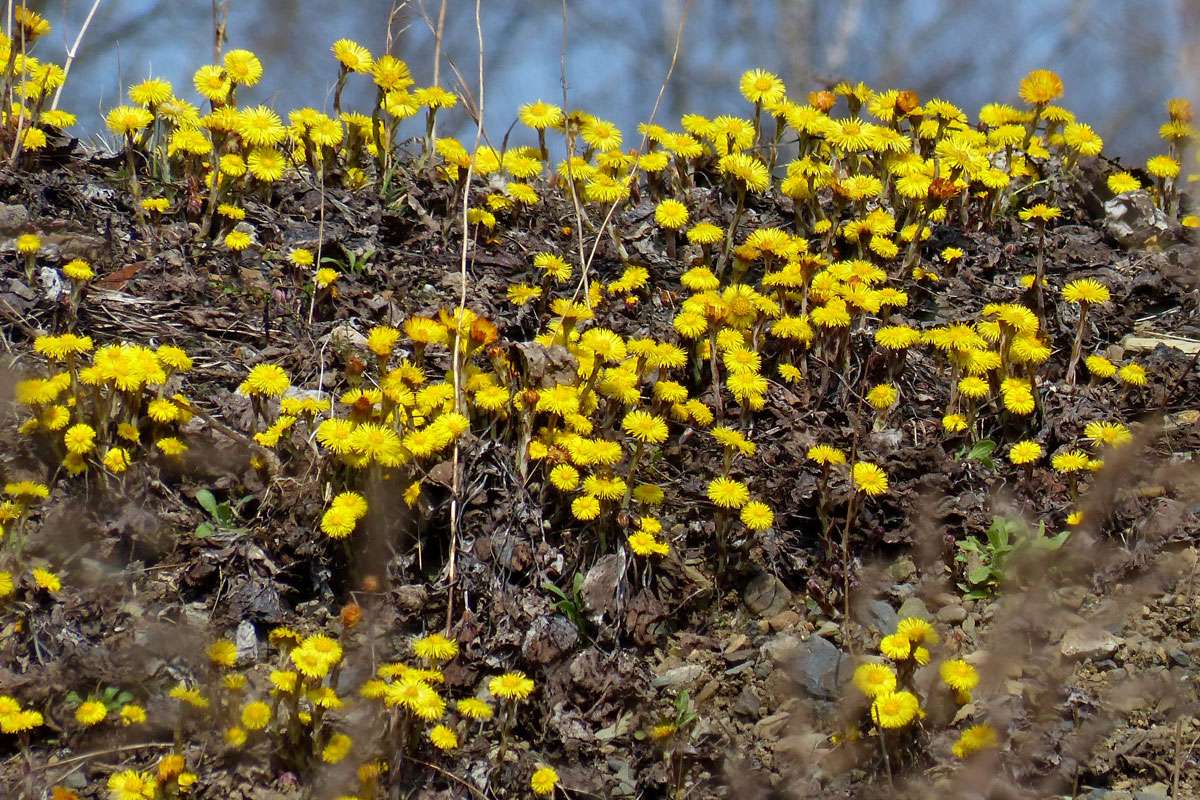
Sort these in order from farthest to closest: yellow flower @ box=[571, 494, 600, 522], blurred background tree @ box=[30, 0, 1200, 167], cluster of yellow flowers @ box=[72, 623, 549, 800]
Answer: blurred background tree @ box=[30, 0, 1200, 167] → yellow flower @ box=[571, 494, 600, 522] → cluster of yellow flowers @ box=[72, 623, 549, 800]

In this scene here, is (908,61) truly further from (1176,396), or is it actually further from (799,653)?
(799,653)

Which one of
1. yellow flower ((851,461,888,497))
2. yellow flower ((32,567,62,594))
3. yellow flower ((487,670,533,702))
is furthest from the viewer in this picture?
yellow flower ((851,461,888,497))

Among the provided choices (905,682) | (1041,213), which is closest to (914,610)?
(905,682)

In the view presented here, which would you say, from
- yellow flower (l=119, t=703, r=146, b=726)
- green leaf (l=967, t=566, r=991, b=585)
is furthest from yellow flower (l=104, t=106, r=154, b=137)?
green leaf (l=967, t=566, r=991, b=585)

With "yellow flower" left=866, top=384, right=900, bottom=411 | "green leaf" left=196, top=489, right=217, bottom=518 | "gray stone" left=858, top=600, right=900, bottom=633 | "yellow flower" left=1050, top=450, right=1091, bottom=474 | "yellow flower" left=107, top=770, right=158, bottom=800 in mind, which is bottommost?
"yellow flower" left=107, top=770, right=158, bottom=800

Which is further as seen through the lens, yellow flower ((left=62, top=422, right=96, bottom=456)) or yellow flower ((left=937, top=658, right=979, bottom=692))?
yellow flower ((left=62, top=422, right=96, bottom=456))

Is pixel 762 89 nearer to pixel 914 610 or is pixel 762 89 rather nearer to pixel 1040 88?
pixel 1040 88

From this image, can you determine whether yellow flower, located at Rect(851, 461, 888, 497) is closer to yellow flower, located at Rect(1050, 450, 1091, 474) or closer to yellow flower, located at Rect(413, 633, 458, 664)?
yellow flower, located at Rect(1050, 450, 1091, 474)

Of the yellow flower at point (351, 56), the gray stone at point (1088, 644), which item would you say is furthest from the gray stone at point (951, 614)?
the yellow flower at point (351, 56)
